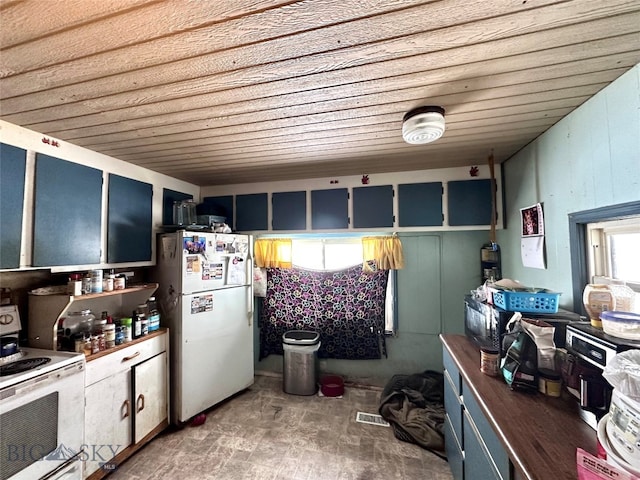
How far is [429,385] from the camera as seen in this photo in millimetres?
2650

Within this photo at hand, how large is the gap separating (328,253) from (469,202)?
1.54 meters

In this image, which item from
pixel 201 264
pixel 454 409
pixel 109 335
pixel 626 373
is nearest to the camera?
pixel 626 373

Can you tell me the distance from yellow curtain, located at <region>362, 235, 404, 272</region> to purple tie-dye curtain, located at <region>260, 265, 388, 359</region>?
11 centimetres

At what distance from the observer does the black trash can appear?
2.90 m

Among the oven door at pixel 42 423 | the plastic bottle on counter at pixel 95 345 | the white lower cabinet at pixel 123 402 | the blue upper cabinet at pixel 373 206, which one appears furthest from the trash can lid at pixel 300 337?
the oven door at pixel 42 423

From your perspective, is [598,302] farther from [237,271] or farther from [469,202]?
[237,271]

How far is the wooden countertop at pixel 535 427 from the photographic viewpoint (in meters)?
0.85

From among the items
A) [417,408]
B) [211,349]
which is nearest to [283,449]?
[211,349]

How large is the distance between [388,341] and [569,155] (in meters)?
2.23

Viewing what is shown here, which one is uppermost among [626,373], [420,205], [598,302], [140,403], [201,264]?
[420,205]

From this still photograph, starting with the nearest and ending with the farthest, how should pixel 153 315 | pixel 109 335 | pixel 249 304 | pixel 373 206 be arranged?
pixel 109 335
pixel 153 315
pixel 373 206
pixel 249 304

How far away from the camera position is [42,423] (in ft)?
4.69

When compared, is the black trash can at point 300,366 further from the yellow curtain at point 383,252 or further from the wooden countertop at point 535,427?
the wooden countertop at point 535,427

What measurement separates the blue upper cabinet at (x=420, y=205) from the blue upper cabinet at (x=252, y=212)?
4.82 feet
